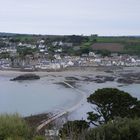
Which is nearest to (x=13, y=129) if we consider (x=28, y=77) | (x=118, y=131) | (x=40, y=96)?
(x=118, y=131)

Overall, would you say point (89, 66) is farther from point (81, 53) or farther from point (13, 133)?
point (13, 133)

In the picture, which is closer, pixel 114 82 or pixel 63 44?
pixel 114 82

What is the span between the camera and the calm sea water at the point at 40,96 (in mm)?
27250

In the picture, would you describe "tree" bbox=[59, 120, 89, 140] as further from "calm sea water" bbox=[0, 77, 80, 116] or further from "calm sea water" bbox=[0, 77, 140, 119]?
"calm sea water" bbox=[0, 77, 80, 116]

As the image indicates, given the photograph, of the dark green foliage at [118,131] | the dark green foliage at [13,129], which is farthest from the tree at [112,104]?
the dark green foliage at [13,129]

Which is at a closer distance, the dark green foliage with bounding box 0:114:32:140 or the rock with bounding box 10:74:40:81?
the dark green foliage with bounding box 0:114:32:140

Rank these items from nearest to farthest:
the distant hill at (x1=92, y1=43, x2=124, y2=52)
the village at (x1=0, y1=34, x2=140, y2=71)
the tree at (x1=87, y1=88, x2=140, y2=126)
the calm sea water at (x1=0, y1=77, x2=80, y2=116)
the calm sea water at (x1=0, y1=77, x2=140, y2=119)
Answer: the tree at (x1=87, y1=88, x2=140, y2=126)
the calm sea water at (x1=0, y1=77, x2=140, y2=119)
the calm sea water at (x1=0, y1=77, x2=80, y2=116)
the village at (x1=0, y1=34, x2=140, y2=71)
the distant hill at (x1=92, y1=43, x2=124, y2=52)

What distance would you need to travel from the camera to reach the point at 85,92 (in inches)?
1449

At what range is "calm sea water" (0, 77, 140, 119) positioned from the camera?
27250mm

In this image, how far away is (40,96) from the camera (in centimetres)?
3553

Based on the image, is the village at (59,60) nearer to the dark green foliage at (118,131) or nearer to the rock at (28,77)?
the rock at (28,77)

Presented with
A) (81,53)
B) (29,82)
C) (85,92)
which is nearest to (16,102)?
(85,92)

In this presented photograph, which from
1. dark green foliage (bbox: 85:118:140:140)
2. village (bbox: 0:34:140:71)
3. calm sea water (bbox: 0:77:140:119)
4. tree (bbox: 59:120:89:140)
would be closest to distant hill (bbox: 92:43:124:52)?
village (bbox: 0:34:140:71)

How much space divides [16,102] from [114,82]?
15.6m
